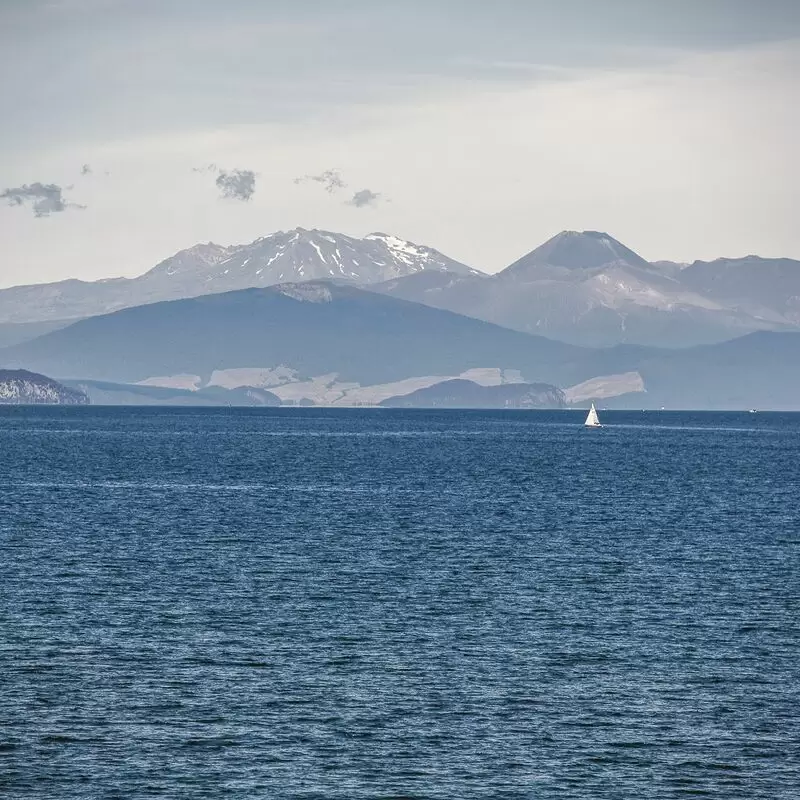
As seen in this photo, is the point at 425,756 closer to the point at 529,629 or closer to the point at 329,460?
the point at 529,629

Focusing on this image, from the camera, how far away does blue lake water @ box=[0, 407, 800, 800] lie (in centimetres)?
3672

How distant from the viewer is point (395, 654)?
48.8 m

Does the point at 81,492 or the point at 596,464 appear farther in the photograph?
the point at 596,464

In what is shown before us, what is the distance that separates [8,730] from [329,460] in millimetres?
130380

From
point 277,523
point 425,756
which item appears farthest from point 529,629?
point 277,523

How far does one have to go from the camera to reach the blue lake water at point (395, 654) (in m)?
36.7

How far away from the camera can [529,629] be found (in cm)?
5372

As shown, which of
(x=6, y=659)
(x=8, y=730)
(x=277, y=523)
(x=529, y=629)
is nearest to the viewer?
(x=8, y=730)

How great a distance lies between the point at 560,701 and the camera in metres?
43.1

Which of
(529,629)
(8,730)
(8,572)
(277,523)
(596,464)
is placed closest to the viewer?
(8,730)

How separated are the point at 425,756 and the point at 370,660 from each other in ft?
33.6

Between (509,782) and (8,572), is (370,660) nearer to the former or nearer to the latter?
(509,782)

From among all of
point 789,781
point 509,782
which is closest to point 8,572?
point 509,782

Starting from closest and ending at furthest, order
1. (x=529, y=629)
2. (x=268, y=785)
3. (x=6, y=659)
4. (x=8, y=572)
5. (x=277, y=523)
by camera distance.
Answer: (x=268, y=785)
(x=6, y=659)
(x=529, y=629)
(x=8, y=572)
(x=277, y=523)
